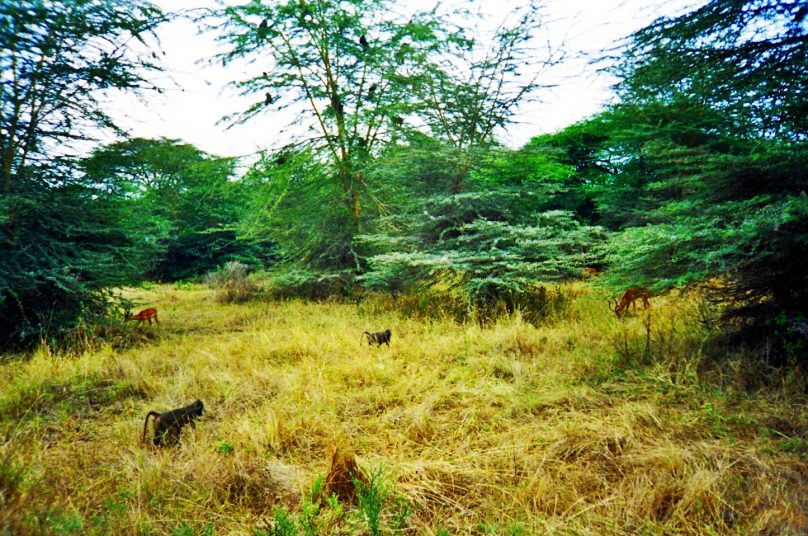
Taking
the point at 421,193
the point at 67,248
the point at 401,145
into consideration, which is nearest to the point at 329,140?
the point at 401,145

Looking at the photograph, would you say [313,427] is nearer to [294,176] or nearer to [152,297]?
[294,176]

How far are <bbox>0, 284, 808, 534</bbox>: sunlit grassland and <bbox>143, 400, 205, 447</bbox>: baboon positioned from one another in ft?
0.38

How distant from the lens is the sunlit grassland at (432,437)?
2053 millimetres

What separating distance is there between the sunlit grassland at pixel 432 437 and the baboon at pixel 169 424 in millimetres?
115

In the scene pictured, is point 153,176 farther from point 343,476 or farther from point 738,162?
point 738,162

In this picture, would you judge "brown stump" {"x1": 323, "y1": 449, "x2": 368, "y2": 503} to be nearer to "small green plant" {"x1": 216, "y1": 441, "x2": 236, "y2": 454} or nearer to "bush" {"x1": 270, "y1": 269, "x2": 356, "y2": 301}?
"small green plant" {"x1": 216, "y1": 441, "x2": 236, "y2": 454}

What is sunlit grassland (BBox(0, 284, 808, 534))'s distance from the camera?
6.73 ft

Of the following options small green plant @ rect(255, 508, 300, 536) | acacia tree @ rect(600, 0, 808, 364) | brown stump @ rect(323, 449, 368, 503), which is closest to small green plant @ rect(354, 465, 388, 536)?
brown stump @ rect(323, 449, 368, 503)

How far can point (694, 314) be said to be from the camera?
5344 mm

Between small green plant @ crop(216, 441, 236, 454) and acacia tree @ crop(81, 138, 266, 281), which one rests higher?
acacia tree @ crop(81, 138, 266, 281)

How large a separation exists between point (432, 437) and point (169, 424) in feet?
6.71

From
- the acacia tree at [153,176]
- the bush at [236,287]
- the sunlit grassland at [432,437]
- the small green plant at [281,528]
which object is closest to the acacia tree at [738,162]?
the sunlit grassland at [432,437]

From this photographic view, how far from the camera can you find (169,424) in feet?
9.98

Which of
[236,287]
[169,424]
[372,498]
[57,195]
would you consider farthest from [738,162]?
[236,287]
